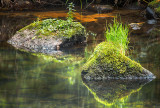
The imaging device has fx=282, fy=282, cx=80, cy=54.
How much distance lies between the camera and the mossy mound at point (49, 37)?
804 cm

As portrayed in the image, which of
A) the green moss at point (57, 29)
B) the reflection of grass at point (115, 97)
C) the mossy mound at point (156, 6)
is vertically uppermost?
the mossy mound at point (156, 6)

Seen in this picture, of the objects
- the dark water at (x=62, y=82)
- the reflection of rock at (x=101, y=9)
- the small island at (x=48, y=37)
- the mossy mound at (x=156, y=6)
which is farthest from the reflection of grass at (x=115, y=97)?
the reflection of rock at (x=101, y=9)

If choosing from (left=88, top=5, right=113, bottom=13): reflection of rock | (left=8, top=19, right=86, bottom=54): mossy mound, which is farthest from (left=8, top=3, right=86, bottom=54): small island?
(left=88, top=5, right=113, bottom=13): reflection of rock

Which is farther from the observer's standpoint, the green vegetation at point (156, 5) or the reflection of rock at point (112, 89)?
the green vegetation at point (156, 5)

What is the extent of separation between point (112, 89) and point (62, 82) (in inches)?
37.7

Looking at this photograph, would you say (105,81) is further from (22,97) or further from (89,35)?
(89,35)

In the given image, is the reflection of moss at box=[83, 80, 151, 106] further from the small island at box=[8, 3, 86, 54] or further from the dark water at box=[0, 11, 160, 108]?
the small island at box=[8, 3, 86, 54]

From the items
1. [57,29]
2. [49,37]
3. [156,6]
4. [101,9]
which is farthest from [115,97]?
[101,9]

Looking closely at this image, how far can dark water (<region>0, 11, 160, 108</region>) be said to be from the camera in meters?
4.28

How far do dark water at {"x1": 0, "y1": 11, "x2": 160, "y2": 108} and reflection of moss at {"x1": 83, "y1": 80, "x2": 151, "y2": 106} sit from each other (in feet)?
0.05

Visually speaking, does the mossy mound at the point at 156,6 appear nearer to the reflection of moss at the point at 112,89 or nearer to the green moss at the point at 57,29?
the green moss at the point at 57,29

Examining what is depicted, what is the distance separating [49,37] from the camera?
8.21m

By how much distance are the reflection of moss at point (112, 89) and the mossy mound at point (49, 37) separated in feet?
9.47

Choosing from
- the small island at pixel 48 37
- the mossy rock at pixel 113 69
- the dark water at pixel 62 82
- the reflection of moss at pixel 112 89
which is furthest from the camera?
the small island at pixel 48 37
